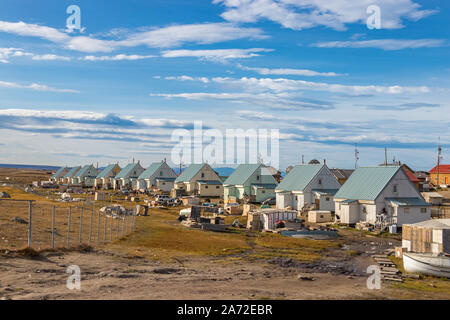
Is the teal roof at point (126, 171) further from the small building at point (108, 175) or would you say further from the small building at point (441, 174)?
the small building at point (441, 174)

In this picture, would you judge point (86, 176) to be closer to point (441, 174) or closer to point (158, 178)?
point (158, 178)

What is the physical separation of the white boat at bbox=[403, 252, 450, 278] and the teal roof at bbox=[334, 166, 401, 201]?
72.4 feet

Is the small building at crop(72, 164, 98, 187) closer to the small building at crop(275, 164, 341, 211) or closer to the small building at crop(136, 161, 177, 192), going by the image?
the small building at crop(136, 161, 177, 192)

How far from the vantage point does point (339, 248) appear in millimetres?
35438

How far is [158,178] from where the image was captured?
9750 cm

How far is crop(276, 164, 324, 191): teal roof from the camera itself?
59.3 m

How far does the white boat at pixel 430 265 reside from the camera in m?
24.2

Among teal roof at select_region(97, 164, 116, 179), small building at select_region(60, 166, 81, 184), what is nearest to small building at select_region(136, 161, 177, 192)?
teal roof at select_region(97, 164, 116, 179)

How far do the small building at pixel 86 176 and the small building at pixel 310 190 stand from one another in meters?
83.4

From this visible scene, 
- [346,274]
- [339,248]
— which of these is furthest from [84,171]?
[346,274]
